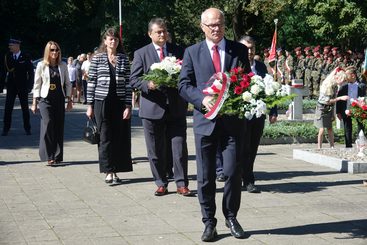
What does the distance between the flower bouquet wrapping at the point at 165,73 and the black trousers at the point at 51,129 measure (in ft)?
12.0

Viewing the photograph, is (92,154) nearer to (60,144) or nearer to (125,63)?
(60,144)

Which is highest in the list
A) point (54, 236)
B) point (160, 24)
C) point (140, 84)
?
point (160, 24)

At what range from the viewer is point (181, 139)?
990cm

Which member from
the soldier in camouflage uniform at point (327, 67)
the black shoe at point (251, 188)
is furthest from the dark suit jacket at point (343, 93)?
the soldier in camouflage uniform at point (327, 67)

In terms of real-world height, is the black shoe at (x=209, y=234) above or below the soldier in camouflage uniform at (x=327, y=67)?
below

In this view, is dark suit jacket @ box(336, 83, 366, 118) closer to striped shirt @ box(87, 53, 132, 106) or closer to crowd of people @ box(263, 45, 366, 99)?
striped shirt @ box(87, 53, 132, 106)

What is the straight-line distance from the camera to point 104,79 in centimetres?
1042

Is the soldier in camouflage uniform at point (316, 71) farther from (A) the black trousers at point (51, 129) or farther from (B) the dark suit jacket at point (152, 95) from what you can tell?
(B) the dark suit jacket at point (152, 95)

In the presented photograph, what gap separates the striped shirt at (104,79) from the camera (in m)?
10.4

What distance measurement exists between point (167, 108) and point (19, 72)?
26.9ft

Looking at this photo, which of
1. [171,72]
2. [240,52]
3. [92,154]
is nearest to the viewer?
[240,52]

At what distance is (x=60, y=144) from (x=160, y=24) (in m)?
3.64

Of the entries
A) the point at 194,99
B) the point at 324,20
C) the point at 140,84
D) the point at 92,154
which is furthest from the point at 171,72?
the point at 324,20

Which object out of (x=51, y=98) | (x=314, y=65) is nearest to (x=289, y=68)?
(x=314, y=65)
